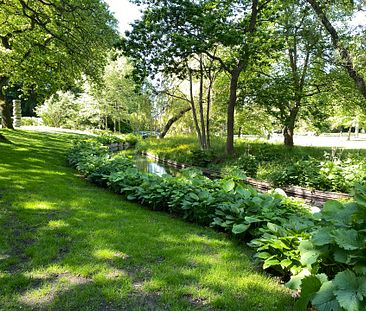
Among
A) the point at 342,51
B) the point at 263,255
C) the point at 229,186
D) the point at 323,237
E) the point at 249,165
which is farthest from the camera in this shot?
the point at 249,165

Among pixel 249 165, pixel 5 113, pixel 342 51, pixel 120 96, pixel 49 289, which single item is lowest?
pixel 49 289

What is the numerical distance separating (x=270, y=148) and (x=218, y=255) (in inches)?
441

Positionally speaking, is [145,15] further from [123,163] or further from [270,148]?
[270,148]

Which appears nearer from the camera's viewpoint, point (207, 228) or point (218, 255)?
point (218, 255)

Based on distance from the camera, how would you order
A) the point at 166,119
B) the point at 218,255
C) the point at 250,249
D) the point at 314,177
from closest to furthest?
the point at 218,255
the point at 250,249
the point at 314,177
the point at 166,119

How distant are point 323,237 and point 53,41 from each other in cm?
1189

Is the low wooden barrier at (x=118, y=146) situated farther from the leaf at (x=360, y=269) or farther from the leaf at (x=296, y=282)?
the leaf at (x=360, y=269)

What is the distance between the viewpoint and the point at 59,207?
16.6 feet

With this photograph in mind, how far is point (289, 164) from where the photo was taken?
10609 mm

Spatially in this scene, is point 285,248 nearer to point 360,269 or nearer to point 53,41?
point 360,269

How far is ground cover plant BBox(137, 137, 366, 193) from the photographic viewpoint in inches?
338

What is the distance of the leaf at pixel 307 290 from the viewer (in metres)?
2.17

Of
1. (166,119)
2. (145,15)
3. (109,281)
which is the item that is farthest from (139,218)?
(166,119)

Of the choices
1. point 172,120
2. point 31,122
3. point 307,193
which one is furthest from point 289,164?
point 31,122
